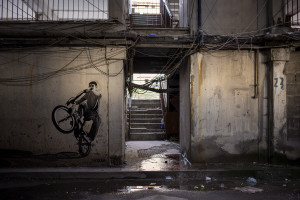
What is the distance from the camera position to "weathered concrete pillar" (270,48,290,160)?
8281 mm

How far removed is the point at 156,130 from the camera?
15289 mm

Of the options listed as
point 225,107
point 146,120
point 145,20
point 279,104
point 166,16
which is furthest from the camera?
point 146,120

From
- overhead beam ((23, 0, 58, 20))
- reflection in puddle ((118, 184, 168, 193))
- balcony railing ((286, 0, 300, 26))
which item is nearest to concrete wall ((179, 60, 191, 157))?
reflection in puddle ((118, 184, 168, 193))

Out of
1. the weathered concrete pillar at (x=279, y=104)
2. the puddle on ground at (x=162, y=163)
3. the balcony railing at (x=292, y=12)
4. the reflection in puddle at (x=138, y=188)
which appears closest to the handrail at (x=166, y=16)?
the balcony railing at (x=292, y=12)

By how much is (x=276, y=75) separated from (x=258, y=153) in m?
2.85

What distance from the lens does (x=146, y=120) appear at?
52.6ft

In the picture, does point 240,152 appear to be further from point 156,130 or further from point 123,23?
point 156,130

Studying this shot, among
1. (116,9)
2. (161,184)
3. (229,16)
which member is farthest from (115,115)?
(229,16)

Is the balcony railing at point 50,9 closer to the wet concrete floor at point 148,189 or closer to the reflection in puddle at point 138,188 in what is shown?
the wet concrete floor at point 148,189

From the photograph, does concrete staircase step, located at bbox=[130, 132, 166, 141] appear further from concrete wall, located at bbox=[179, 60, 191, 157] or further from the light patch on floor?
concrete wall, located at bbox=[179, 60, 191, 157]

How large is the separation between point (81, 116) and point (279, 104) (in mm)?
6915

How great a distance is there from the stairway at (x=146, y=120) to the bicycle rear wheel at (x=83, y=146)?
6.58 m

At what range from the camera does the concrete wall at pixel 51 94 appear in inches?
319

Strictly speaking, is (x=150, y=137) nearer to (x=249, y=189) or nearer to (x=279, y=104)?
(x=279, y=104)
